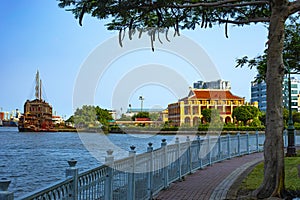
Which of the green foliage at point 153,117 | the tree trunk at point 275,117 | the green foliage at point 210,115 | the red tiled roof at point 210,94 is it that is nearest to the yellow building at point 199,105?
the red tiled roof at point 210,94

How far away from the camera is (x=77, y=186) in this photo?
5160mm

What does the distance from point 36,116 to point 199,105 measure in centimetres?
4975

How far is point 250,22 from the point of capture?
37.4 feet

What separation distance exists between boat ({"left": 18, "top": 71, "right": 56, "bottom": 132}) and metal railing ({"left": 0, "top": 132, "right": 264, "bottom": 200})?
93.6 meters

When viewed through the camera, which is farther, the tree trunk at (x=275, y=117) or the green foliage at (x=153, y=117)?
the green foliage at (x=153, y=117)

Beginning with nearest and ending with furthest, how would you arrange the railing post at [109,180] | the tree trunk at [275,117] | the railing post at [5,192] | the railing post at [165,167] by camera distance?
1. the railing post at [5,192]
2. the railing post at [109,180]
3. the tree trunk at [275,117]
4. the railing post at [165,167]

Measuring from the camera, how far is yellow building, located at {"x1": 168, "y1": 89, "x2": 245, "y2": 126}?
66869mm

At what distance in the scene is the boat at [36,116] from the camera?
107000mm

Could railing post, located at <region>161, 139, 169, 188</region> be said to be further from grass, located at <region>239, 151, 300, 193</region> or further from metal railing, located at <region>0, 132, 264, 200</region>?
grass, located at <region>239, 151, 300, 193</region>

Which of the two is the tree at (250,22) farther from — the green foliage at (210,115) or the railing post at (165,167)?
the green foliage at (210,115)

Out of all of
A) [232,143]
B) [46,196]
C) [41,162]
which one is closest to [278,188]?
[46,196]

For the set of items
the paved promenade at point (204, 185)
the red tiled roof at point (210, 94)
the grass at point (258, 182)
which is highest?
the red tiled roof at point (210, 94)

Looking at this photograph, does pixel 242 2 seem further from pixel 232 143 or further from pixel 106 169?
pixel 232 143

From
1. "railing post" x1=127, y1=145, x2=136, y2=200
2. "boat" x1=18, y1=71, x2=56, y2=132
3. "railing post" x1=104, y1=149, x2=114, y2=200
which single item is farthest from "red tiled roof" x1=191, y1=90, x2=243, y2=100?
"railing post" x1=104, y1=149, x2=114, y2=200
